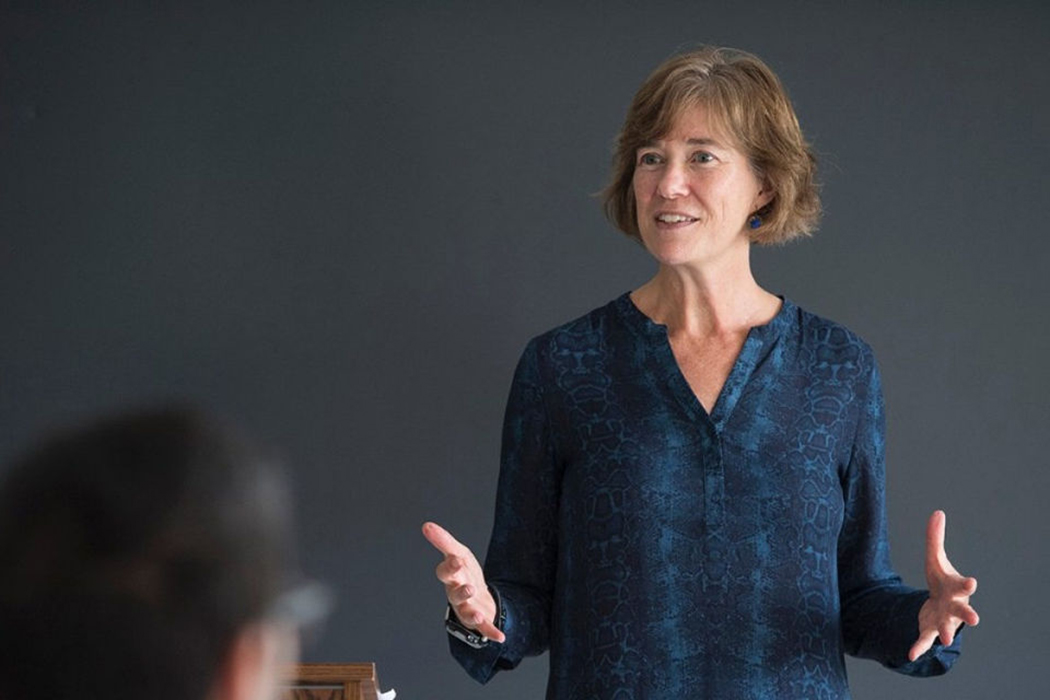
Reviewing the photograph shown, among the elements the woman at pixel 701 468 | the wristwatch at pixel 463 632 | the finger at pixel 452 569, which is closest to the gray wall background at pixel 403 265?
the woman at pixel 701 468

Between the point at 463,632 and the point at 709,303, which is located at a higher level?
the point at 709,303

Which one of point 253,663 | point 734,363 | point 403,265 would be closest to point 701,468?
point 734,363

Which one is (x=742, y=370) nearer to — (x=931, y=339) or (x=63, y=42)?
(x=931, y=339)

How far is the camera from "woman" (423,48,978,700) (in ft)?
7.84

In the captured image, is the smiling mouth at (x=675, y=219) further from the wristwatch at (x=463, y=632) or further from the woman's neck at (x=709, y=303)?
the wristwatch at (x=463, y=632)

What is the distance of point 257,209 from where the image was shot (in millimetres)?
3377

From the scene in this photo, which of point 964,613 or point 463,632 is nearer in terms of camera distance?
point 964,613

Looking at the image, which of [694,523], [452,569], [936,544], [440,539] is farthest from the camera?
[694,523]

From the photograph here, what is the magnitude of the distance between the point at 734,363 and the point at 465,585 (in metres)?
0.60

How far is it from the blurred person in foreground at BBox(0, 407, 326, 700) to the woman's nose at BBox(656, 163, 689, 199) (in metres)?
1.69

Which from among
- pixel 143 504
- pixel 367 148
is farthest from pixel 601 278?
pixel 143 504

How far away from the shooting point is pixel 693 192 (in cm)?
250

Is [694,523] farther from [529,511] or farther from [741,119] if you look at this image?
[741,119]

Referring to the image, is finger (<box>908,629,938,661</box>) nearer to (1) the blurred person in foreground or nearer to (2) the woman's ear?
(2) the woman's ear
